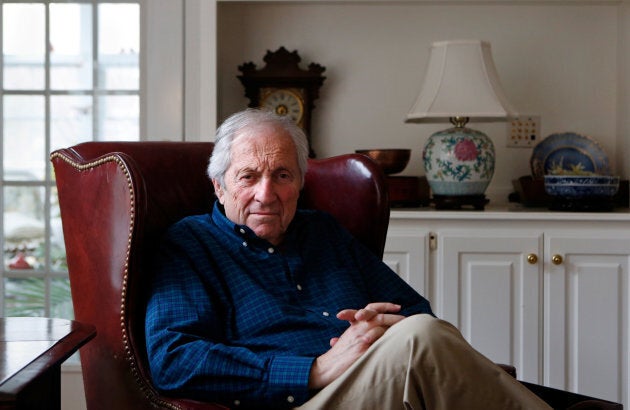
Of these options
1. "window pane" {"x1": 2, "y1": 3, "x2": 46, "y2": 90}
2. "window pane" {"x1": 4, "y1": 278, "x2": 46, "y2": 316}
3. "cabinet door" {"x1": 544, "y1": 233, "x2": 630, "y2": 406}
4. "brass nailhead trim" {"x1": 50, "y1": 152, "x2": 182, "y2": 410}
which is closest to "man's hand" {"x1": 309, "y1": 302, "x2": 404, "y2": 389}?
"brass nailhead trim" {"x1": 50, "y1": 152, "x2": 182, "y2": 410}

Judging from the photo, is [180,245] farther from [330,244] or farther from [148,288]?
[330,244]

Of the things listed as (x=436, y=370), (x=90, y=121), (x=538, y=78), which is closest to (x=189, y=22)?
(x=90, y=121)

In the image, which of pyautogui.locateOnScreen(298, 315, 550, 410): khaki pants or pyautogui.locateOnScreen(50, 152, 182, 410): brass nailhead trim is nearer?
pyautogui.locateOnScreen(298, 315, 550, 410): khaki pants

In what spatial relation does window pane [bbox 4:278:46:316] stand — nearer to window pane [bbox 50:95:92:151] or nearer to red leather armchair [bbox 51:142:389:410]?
window pane [bbox 50:95:92:151]

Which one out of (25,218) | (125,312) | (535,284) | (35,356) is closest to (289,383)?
(125,312)

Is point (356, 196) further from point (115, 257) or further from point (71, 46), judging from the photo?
point (71, 46)

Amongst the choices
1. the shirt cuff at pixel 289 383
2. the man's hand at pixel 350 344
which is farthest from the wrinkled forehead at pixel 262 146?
the shirt cuff at pixel 289 383

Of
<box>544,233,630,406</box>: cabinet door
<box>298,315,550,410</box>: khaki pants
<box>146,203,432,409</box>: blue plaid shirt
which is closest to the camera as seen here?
<box>298,315,550,410</box>: khaki pants

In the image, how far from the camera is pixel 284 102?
3.23 m

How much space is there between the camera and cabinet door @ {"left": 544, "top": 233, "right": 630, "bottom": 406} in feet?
9.32

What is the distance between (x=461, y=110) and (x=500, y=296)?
0.62 m

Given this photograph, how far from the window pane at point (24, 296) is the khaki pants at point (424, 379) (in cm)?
190

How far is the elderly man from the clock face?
1116 millimetres

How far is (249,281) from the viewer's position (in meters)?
1.88
